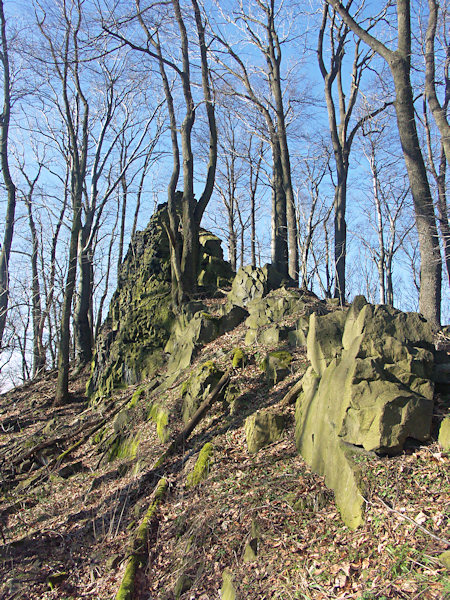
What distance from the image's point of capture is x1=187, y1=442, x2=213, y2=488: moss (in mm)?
6461

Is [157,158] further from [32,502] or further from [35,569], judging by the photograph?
[35,569]

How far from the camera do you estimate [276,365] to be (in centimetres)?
835

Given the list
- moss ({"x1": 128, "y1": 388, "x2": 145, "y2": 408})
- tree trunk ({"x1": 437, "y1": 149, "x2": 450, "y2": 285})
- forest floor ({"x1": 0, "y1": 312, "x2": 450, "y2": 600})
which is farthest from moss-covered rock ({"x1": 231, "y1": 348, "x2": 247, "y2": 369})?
tree trunk ({"x1": 437, "y1": 149, "x2": 450, "y2": 285})

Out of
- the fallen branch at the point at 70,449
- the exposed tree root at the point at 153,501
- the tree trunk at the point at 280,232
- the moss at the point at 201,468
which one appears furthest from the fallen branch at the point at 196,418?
the tree trunk at the point at 280,232

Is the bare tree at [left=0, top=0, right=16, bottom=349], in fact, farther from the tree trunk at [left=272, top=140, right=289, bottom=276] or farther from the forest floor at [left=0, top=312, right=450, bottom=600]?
the tree trunk at [left=272, top=140, right=289, bottom=276]

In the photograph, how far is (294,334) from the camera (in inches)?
367

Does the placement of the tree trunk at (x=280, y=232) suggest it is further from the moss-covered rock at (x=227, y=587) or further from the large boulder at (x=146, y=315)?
the moss-covered rock at (x=227, y=587)

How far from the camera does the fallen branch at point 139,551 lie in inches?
189

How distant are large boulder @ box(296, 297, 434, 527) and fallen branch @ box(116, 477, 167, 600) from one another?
2.30m

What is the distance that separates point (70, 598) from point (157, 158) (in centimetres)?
1928

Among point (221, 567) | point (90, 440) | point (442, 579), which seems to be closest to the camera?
point (442, 579)

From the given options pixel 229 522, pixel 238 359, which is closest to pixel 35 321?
pixel 238 359

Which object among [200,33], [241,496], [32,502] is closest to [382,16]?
[200,33]

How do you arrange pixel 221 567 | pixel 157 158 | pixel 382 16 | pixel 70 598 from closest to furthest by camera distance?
pixel 221 567, pixel 70 598, pixel 382 16, pixel 157 158
